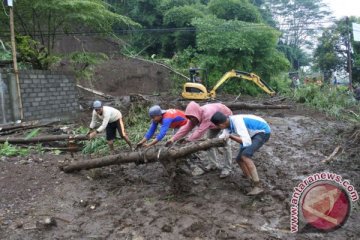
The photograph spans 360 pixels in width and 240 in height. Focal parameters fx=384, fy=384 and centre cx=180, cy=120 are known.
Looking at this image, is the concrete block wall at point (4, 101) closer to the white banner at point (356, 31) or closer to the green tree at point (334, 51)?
the white banner at point (356, 31)

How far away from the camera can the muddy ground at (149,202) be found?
5.00 meters

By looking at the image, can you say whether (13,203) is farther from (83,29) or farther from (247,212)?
(83,29)

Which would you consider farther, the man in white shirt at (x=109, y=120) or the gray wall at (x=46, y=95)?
the gray wall at (x=46, y=95)

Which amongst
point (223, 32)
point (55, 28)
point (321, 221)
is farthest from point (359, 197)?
point (223, 32)

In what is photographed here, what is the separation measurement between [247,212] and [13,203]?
3523 millimetres

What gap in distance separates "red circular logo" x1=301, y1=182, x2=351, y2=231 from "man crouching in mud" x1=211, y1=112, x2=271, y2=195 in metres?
1.07

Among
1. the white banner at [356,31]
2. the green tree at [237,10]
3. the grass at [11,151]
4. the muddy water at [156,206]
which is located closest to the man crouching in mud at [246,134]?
the muddy water at [156,206]

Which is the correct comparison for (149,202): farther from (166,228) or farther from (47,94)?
(47,94)

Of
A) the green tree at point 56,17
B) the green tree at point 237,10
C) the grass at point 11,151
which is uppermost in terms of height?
the green tree at point 237,10

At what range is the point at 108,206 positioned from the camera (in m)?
5.82

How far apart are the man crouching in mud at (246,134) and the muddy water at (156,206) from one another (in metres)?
0.44

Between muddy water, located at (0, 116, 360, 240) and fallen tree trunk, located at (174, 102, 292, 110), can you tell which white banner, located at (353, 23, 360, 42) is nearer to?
fallen tree trunk, located at (174, 102, 292, 110)

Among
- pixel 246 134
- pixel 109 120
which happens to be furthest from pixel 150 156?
pixel 109 120

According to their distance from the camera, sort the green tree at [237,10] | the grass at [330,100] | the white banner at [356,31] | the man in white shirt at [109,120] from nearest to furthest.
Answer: the man in white shirt at [109,120] < the grass at [330,100] < the white banner at [356,31] < the green tree at [237,10]
